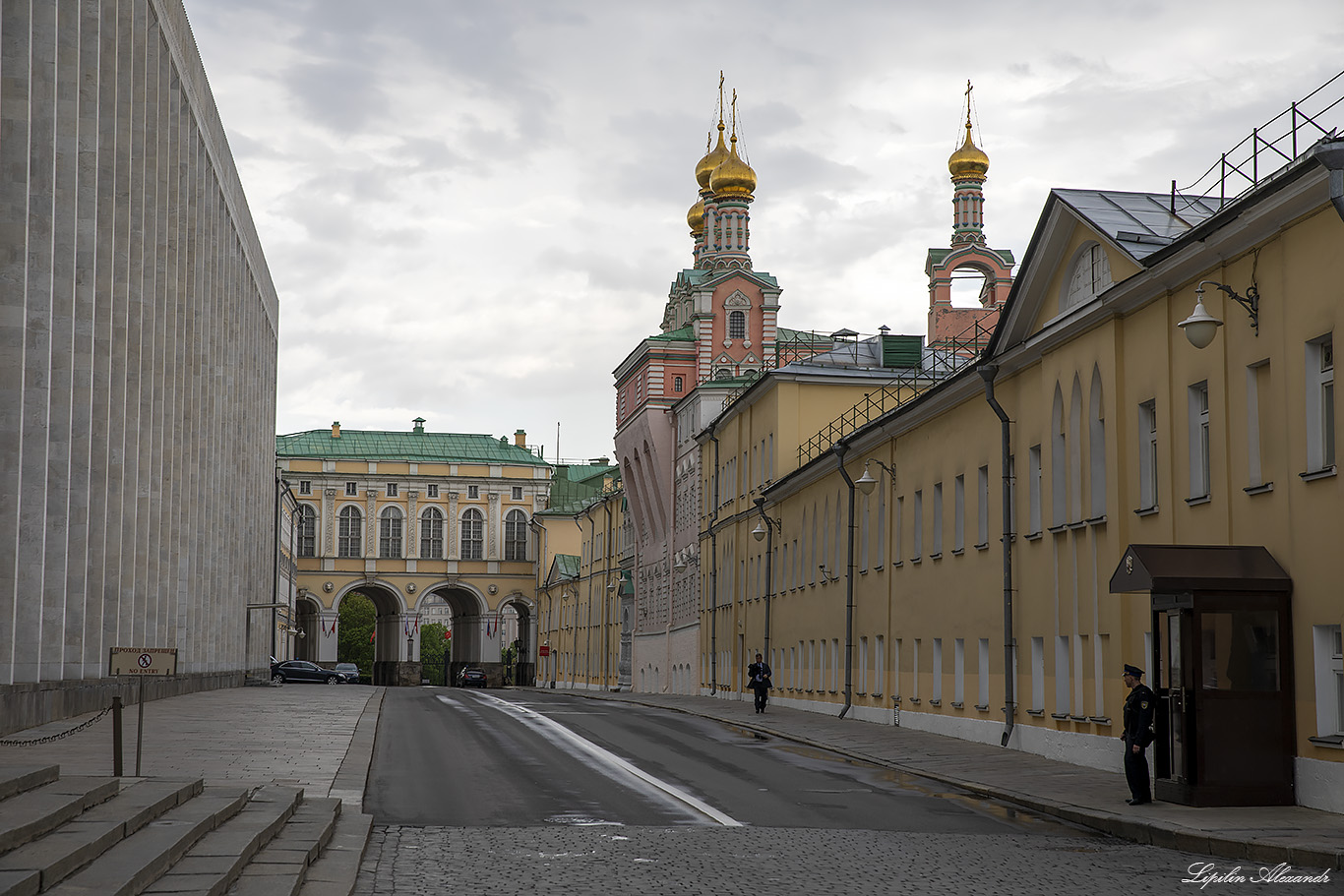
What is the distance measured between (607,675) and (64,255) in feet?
197

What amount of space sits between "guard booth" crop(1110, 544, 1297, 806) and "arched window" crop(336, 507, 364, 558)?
106080 mm

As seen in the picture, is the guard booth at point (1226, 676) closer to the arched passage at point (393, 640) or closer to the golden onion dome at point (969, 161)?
the golden onion dome at point (969, 161)

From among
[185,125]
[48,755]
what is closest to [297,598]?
[185,125]

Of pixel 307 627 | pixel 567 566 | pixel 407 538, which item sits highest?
pixel 407 538

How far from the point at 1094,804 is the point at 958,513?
14032mm

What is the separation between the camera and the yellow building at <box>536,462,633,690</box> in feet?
273

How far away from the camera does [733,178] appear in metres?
92.7

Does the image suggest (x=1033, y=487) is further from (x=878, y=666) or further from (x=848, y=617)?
(x=848, y=617)

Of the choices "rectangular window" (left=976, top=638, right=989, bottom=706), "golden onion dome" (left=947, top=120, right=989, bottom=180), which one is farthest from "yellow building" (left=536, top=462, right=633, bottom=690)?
"rectangular window" (left=976, top=638, right=989, bottom=706)

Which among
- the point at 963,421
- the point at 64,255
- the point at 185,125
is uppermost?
the point at 185,125

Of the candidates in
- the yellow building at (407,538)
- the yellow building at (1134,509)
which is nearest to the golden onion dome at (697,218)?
the yellow building at (407,538)

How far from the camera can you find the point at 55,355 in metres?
26.3

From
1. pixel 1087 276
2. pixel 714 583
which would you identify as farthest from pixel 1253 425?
pixel 714 583

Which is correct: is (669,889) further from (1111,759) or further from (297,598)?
(297,598)
